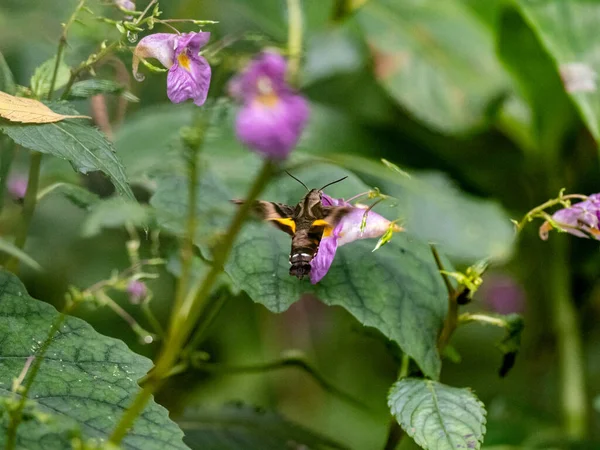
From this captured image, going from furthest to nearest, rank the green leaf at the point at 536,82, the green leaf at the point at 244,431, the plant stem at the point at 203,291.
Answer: the green leaf at the point at 536,82, the green leaf at the point at 244,431, the plant stem at the point at 203,291

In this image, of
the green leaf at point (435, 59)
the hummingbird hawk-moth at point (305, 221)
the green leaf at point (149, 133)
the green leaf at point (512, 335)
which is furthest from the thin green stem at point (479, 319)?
the green leaf at point (435, 59)

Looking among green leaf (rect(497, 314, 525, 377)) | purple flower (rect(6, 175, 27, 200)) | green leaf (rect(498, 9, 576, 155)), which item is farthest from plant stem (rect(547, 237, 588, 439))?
purple flower (rect(6, 175, 27, 200))

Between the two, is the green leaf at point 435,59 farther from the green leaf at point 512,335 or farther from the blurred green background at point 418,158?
the green leaf at point 512,335

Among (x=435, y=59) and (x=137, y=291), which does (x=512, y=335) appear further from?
(x=435, y=59)

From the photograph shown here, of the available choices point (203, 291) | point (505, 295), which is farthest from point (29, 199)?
point (505, 295)

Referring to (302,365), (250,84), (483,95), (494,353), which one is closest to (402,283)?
(302,365)

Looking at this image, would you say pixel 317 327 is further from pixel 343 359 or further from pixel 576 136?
pixel 576 136
